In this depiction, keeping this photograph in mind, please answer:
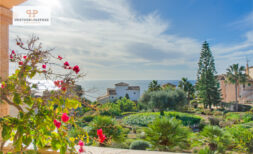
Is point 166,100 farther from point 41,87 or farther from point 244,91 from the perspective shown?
point 244,91

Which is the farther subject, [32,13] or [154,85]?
[154,85]

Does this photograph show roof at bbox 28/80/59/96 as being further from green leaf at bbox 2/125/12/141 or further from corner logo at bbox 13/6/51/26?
corner logo at bbox 13/6/51/26

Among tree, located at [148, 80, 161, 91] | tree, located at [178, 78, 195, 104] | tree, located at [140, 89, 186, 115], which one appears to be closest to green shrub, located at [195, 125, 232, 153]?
tree, located at [140, 89, 186, 115]

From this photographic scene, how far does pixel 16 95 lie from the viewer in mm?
928

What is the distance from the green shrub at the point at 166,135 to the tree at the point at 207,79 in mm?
16784

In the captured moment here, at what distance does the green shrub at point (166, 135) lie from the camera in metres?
2.92

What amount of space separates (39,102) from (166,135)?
98.9 inches

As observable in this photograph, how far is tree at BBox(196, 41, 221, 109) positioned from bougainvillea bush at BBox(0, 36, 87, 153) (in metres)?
19.2

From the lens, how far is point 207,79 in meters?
18.4

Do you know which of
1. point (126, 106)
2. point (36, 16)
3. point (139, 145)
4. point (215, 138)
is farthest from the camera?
point (126, 106)

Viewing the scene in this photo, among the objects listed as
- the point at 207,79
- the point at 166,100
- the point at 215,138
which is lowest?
the point at 166,100

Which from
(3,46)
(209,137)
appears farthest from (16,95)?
(209,137)

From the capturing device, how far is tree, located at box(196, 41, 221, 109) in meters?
18.4

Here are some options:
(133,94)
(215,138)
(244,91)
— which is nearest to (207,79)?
(244,91)
